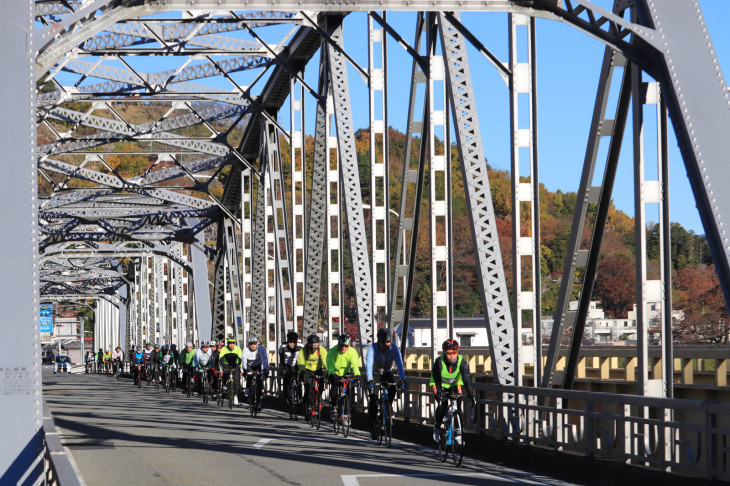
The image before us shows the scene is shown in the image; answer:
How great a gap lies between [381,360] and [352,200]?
5830 mm

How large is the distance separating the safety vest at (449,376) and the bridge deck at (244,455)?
989 millimetres

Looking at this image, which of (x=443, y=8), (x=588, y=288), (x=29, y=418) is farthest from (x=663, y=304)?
(x=29, y=418)

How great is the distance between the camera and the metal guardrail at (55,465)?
6.93 m

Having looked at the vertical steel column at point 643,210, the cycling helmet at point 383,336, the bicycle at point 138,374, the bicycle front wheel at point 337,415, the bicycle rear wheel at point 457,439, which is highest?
the vertical steel column at point 643,210

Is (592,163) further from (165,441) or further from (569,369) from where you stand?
(165,441)

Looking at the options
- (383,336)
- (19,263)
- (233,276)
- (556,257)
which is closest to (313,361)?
(383,336)

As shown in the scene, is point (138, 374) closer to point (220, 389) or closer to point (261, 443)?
point (220, 389)

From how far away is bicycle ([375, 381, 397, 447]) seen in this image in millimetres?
16234

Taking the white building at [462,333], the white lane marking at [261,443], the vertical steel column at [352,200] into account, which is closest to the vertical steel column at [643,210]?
the white lane marking at [261,443]

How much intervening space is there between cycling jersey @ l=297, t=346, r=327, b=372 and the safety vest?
658 centimetres

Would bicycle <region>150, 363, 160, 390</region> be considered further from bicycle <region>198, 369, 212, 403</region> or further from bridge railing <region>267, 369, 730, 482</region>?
bridge railing <region>267, 369, 730, 482</region>

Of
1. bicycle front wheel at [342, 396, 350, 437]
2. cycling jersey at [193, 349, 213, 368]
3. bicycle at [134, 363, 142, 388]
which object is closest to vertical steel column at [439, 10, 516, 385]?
bicycle front wheel at [342, 396, 350, 437]

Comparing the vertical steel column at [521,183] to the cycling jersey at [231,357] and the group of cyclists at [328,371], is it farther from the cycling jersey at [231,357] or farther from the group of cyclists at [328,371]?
the cycling jersey at [231,357]

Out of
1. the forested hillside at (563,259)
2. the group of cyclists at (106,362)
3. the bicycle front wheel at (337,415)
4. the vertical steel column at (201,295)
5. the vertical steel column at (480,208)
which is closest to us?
the vertical steel column at (480,208)
